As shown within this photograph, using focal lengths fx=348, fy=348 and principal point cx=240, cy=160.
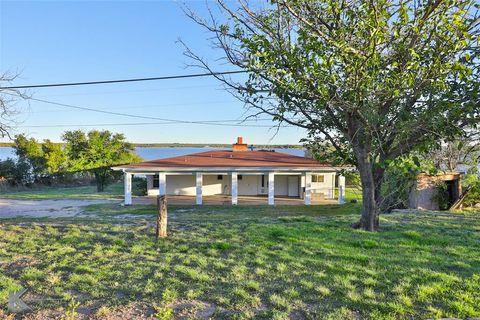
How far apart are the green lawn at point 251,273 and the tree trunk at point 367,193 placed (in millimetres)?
387

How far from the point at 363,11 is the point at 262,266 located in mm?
3802

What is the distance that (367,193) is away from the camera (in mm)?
7523

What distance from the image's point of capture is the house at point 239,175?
18.3 m

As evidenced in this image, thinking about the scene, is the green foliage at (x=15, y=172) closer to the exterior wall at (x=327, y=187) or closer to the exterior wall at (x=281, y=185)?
the exterior wall at (x=281, y=185)

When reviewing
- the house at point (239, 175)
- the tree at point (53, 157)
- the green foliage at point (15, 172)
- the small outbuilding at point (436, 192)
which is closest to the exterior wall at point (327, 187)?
the house at point (239, 175)

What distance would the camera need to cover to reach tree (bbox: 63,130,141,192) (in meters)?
27.0

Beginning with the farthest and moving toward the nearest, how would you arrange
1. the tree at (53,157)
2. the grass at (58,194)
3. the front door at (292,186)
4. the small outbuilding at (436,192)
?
1. the tree at (53,157)
2. the front door at (292,186)
3. the grass at (58,194)
4. the small outbuilding at (436,192)

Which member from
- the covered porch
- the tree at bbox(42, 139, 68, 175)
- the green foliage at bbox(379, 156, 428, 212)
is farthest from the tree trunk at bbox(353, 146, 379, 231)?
the tree at bbox(42, 139, 68, 175)

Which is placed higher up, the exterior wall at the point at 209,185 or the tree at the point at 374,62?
the tree at the point at 374,62

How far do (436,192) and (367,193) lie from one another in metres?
7.78

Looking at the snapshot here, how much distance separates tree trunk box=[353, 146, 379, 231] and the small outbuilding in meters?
6.78

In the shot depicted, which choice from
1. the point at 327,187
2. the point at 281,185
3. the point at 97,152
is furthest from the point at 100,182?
the point at 327,187

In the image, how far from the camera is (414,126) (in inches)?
209

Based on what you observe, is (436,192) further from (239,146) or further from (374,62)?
(239,146)
